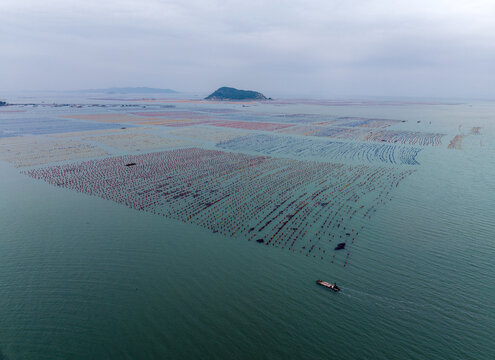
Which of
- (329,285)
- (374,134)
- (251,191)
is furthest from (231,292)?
(374,134)

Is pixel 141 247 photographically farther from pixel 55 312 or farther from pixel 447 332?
pixel 447 332

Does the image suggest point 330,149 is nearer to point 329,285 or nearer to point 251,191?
point 251,191

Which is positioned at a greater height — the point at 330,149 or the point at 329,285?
the point at 330,149

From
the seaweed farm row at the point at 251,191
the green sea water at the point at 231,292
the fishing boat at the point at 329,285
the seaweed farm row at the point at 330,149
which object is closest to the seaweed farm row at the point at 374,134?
the seaweed farm row at the point at 330,149

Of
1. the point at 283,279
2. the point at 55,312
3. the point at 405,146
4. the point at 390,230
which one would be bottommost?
the point at 55,312

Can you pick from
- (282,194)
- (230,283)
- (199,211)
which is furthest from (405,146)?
(230,283)

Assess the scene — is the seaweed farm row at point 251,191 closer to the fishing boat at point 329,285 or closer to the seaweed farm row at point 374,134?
the fishing boat at point 329,285

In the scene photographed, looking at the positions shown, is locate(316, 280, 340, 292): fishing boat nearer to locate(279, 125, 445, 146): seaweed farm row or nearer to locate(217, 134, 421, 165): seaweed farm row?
locate(217, 134, 421, 165): seaweed farm row
